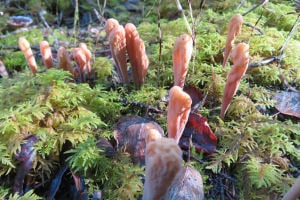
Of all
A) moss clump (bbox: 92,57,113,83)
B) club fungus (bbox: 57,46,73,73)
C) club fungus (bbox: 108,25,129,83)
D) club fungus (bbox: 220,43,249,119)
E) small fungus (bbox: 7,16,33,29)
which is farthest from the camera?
small fungus (bbox: 7,16,33,29)

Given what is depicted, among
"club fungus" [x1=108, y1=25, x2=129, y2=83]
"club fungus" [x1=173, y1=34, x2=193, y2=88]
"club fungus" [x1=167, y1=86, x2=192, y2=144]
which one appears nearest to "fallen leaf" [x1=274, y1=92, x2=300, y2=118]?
"club fungus" [x1=173, y1=34, x2=193, y2=88]

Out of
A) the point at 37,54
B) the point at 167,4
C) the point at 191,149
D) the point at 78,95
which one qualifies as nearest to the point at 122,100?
the point at 78,95

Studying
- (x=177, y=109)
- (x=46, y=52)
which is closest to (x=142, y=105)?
(x=177, y=109)

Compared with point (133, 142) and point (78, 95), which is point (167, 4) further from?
point (133, 142)

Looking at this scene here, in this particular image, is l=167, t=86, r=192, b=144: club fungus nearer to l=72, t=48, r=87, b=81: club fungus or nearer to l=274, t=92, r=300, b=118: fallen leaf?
l=274, t=92, r=300, b=118: fallen leaf

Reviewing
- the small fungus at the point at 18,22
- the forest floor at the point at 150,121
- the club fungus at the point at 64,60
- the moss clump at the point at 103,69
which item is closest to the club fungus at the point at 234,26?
the forest floor at the point at 150,121

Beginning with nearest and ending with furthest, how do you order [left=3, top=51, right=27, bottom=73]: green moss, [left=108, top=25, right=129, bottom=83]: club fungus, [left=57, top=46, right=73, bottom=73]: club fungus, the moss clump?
[left=108, top=25, right=129, bottom=83]: club fungus → [left=57, top=46, right=73, bottom=73]: club fungus → the moss clump → [left=3, top=51, right=27, bottom=73]: green moss

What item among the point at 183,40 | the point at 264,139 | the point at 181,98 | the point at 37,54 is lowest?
the point at 37,54
